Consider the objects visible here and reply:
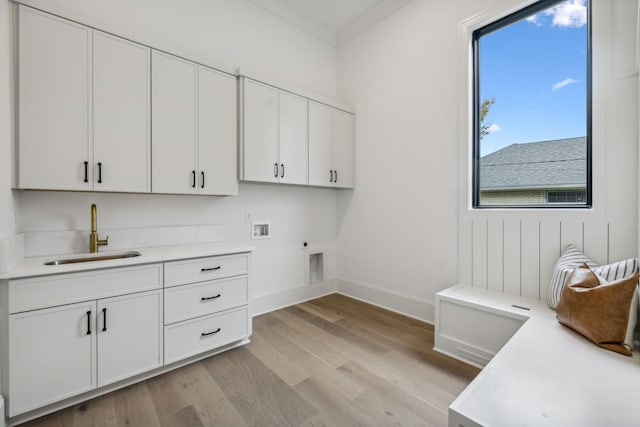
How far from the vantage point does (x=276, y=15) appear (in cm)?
321

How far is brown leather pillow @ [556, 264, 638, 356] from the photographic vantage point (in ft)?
4.75

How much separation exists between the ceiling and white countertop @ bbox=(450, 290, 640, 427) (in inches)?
129

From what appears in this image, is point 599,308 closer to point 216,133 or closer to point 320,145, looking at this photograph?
point 320,145

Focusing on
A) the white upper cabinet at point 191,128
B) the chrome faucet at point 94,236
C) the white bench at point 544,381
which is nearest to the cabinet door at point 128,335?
the chrome faucet at point 94,236

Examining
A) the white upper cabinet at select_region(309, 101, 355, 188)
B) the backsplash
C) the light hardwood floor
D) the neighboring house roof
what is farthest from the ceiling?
the light hardwood floor

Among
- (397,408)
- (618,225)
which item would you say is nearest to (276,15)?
A: (618,225)

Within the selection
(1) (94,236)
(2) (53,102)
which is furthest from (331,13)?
(1) (94,236)

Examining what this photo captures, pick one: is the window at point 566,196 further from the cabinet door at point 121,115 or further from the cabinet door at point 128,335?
the cabinet door at point 121,115

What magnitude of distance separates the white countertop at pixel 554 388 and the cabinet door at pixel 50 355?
6.43 ft

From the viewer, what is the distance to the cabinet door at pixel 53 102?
1694mm

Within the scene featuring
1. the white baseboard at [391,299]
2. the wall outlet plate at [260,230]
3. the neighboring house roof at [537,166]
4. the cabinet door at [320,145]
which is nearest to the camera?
the neighboring house roof at [537,166]

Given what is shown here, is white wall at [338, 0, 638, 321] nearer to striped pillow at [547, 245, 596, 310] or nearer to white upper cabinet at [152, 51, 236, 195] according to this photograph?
striped pillow at [547, 245, 596, 310]

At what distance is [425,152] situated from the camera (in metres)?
2.85

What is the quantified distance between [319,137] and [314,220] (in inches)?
40.0
